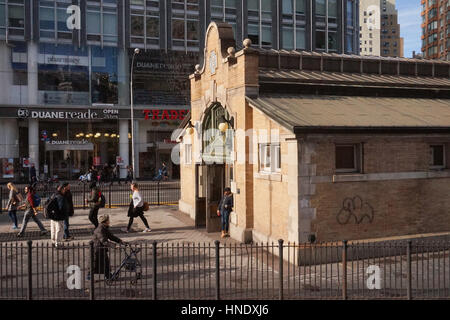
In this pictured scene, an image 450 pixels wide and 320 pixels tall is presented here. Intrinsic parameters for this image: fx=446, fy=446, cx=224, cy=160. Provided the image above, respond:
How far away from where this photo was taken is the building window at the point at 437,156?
1365 cm

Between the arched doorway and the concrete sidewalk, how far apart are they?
645 millimetres

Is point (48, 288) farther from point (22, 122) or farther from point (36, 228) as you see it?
point (22, 122)

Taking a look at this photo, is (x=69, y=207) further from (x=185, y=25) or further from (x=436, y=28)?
(x=436, y=28)

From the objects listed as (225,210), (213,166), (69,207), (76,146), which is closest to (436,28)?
(76,146)

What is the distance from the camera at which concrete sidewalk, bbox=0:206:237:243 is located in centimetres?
1484

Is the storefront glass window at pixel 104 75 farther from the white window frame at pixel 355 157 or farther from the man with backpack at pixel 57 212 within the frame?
the white window frame at pixel 355 157

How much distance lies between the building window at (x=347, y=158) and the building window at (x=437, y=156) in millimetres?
2793

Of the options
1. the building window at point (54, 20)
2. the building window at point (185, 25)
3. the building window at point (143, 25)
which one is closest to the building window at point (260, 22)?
the building window at point (185, 25)

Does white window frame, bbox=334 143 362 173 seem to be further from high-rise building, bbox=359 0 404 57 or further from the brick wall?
high-rise building, bbox=359 0 404 57

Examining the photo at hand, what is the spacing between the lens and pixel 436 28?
96.6 meters

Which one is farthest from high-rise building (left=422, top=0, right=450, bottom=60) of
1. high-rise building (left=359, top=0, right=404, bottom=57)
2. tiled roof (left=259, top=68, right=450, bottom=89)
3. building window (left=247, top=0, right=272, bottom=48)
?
tiled roof (left=259, top=68, right=450, bottom=89)

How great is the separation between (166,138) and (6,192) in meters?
16.4

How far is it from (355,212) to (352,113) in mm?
3008
